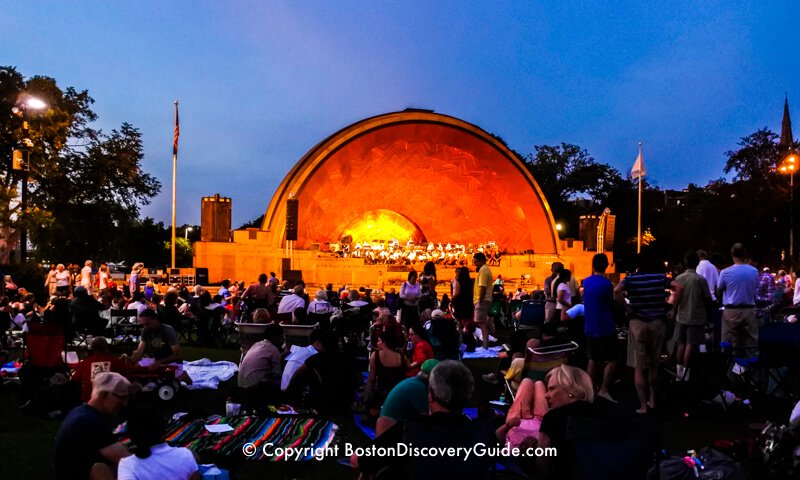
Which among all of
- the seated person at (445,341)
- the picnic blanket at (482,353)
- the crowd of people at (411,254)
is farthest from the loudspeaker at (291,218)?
the seated person at (445,341)

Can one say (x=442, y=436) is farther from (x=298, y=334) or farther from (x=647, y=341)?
(x=298, y=334)

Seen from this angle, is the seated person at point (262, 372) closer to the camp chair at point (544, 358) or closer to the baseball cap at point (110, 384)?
the camp chair at point (544, 358)

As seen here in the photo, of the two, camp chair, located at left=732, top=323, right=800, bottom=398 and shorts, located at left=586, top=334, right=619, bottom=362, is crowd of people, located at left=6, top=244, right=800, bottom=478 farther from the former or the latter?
camp chair, located at left=732, top=323, right=800, bottom=398

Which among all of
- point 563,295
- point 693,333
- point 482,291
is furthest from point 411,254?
point 693,333

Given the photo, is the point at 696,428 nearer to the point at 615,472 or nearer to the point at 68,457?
the point at 615,472

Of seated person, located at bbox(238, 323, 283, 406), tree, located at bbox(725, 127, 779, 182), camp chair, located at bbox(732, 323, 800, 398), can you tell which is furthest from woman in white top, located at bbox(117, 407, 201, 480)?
tree, located at bbox(725, 127, 779, 182)

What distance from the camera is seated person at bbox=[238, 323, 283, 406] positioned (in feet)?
21.9

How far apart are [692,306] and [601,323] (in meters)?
1.26

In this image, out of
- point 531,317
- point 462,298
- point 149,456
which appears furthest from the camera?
point 462,298

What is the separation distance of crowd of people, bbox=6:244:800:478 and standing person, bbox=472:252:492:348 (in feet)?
0.08

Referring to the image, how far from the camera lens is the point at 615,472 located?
10.6ft

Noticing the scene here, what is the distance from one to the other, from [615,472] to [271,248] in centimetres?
2530

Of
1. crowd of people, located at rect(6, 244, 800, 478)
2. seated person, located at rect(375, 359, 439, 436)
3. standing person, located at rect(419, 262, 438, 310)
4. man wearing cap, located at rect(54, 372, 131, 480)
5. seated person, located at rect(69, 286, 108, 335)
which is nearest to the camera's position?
crowd of people, located at rect(6, 244, 800, 478)

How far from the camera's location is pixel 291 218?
25844 mm
